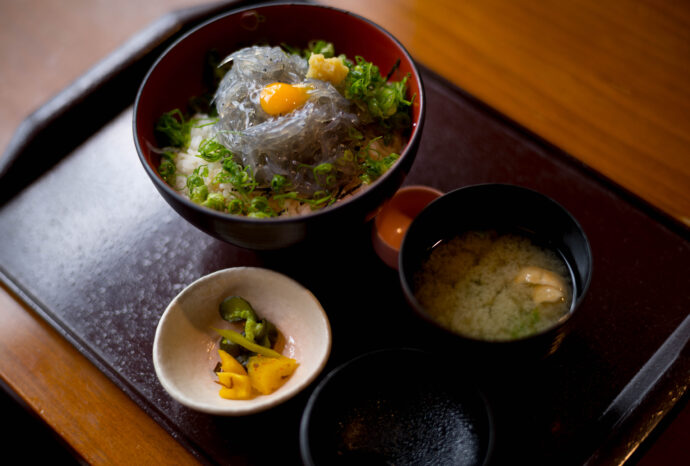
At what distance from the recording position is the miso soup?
4.34 ft

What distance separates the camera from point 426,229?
4.64ft

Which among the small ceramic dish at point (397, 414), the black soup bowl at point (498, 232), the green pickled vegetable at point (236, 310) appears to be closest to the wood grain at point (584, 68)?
the black soup bowl at point (498, 232)

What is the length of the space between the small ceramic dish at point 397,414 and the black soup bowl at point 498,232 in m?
0.11

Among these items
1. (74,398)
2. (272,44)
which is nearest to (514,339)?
(74,398)

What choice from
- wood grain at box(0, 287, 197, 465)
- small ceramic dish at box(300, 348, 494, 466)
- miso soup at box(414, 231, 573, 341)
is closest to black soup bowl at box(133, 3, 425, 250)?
miso soup at box(414, 231, 573, 341)

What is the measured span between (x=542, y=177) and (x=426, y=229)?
539 millimetres

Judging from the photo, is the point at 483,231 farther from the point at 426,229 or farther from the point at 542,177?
the point at 542,177

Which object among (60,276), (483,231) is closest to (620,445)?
(483,231)

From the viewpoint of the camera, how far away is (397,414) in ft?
4.30

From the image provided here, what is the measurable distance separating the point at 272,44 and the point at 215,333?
89 centimetres

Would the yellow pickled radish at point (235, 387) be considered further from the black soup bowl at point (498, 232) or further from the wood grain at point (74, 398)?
the black soup bowl at point (498, 232)

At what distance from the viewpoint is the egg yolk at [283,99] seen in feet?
5.00

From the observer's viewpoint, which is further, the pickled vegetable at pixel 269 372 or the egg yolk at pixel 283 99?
the egg yolk at pixel 283 99

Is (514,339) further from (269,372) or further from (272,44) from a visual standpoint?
(272,44)
